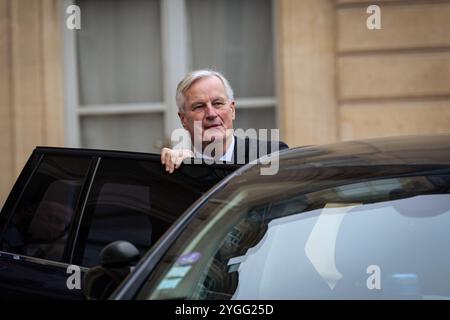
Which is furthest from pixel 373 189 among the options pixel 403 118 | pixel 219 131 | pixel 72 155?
pixel 403 118

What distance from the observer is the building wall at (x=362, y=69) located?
9078 millimetres

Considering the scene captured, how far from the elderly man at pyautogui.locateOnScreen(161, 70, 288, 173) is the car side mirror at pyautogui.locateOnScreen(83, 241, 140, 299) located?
4.15 ft

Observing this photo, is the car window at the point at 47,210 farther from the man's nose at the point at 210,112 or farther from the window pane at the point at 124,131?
the window pane at the point at 124,131

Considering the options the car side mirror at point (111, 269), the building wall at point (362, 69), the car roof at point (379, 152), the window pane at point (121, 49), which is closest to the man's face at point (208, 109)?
the car roof at point (379, 152)

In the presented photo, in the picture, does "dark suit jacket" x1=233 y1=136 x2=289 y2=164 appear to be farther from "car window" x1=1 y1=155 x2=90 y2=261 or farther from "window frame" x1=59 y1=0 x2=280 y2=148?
"window frame" x1=59 y1=0 x2=280 y2=148

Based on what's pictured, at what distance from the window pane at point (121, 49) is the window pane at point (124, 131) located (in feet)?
0.68

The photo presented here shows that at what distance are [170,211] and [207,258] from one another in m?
0.88

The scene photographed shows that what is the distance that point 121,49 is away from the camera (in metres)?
9.71

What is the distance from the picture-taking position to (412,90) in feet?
29.9

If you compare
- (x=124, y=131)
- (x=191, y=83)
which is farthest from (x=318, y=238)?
(x=124, y=131)

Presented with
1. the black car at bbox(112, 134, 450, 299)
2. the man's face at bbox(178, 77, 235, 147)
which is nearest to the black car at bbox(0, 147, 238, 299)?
the man's face at bbox(178, 77, 235, 147)

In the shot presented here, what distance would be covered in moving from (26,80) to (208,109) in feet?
16.6

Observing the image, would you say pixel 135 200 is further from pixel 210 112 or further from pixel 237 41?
pixel 237 41
